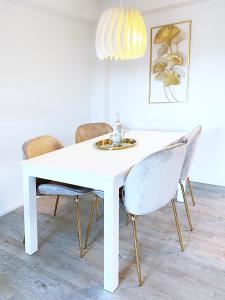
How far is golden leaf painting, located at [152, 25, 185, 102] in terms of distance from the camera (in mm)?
3174

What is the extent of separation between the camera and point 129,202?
1.66 metres

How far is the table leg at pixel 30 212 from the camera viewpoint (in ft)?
6.24

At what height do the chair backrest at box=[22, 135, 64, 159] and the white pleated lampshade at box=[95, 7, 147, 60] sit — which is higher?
the white pleated lampshade at box=[95, 7, 147, 60]

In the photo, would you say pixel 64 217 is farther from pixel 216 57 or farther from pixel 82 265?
pixel 216 57

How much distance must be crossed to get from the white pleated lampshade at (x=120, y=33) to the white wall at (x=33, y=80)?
3.12ft

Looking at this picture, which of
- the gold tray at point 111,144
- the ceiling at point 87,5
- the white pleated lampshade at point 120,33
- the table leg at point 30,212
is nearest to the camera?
the table leg at point 30,212

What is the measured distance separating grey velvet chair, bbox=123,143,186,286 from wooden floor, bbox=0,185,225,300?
20cm

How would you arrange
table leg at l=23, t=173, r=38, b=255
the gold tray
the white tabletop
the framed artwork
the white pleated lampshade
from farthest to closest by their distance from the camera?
the framed artwork < the gold tray < the white pleated lampshade < table leg at l=23, t=173, r=38, b=255 < the white tabletop

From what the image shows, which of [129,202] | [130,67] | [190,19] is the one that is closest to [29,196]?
[129,202]

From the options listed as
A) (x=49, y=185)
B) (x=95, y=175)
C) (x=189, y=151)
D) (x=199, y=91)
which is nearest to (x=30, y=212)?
(x=49, y=185)

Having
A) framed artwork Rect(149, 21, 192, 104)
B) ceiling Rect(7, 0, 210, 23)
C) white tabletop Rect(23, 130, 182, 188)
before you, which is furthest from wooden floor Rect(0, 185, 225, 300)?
ceiling Rect(7, 0, 210, 23)

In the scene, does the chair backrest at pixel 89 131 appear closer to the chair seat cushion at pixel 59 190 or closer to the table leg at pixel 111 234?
the chair seat cushion at pixel 59 190

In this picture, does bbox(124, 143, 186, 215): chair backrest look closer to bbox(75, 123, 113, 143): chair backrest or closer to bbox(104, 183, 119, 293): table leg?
bbox(104, 183, 119, 293): table leg

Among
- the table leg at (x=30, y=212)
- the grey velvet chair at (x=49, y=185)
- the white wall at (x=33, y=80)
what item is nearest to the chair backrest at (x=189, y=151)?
the grey velvet chair at (x=49, y=185)
